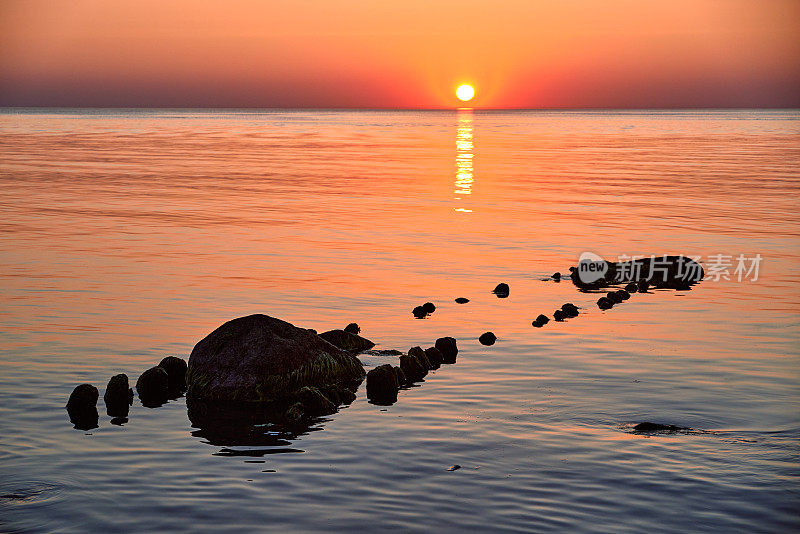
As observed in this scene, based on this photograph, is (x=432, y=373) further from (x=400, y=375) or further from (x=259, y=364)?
(x=259, y=364)

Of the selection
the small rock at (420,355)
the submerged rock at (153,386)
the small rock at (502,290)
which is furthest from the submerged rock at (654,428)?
the small rock at (502,290)

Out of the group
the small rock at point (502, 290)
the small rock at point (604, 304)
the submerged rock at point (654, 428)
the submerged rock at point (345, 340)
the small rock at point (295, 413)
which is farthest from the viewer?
the small rock at point (502, 290)

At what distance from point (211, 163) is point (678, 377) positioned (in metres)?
67.2

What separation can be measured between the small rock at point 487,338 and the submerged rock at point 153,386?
283 inches

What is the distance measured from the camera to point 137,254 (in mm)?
32688

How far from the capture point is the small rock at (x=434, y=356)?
63.7ft

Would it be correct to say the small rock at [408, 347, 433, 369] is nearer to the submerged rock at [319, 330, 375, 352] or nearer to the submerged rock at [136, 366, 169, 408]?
the submerged rock at [319, 330, 375, 352]

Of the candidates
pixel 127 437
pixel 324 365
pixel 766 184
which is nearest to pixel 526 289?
pixel 324 365

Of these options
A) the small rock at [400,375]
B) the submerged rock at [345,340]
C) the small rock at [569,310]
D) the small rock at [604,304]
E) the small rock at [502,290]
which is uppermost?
the small rock at [502,290]

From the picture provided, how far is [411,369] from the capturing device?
60.7 feet

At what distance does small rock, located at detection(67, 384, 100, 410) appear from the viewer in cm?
1595

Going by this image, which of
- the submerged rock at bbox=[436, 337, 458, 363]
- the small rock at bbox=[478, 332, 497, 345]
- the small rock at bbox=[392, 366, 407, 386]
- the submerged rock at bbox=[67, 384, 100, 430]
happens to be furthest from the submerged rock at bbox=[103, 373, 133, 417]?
the small rock at bbox=[478, 332, 497, 345]

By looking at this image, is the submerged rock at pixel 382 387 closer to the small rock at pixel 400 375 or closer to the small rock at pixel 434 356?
the small rock at pixel 400 375

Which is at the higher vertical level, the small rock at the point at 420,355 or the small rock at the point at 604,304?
the small rock at the point at 604,304
